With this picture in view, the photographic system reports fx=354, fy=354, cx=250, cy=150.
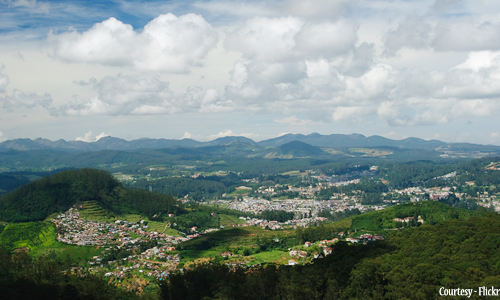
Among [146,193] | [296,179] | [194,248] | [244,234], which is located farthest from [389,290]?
[296,179]

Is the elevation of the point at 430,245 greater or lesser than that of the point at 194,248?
greater

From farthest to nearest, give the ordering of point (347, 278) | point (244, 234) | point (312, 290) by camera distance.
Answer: point (244, 234) < point (347, 278) < point (312, 290)

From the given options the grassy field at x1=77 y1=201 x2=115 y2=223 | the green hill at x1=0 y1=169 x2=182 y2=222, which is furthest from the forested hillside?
the green hill at x1=0 y1=169 x2=182 y2=222

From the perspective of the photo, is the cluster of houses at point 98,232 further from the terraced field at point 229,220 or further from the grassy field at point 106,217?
the terraced field at point 229,220

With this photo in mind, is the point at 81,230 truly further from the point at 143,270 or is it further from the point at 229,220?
the point at 229,220

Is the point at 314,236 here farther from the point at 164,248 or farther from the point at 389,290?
the point at 389,290

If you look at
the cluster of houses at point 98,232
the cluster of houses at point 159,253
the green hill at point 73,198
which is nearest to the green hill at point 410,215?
the cluster of houses at point 159,253

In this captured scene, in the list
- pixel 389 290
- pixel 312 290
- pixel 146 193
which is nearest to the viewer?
Result: pixel 389 290

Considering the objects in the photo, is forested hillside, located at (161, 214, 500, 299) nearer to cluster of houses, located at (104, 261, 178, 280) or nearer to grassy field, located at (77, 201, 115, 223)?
cluster of houses, located at (104, 261, 178, 280)
